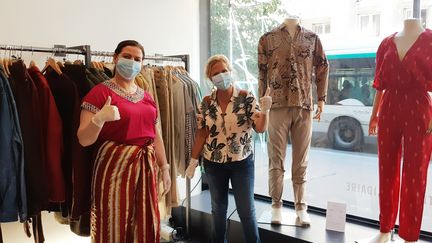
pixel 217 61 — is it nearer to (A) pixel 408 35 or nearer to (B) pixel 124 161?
(B) pixel 124 161

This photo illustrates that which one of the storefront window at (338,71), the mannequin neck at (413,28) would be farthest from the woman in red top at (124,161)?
the mannequin neck at (413,28)

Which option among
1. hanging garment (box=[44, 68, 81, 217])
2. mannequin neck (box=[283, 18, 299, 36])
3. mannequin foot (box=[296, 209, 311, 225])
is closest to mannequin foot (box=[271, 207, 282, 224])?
mannequin foot (box=[296, 209, 311, 225])

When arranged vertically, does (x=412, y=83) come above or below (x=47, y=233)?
above

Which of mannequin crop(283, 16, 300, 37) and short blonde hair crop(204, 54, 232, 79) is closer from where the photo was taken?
short blonde hair crop(204, 54, 232, 79)

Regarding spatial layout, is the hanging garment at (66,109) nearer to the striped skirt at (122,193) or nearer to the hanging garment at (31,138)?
the hanging garment at (31,138)

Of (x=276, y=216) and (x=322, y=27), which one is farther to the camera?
(x=322, y=27)

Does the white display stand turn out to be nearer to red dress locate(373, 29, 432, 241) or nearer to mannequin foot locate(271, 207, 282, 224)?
mannequin foot locate(271, 207, 282, 224)

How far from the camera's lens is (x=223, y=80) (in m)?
1.96

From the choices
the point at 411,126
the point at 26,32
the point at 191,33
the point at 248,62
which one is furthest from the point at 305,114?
the point at 26,32

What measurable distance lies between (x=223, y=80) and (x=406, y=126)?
3.19 feet

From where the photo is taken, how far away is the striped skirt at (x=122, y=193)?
169cm

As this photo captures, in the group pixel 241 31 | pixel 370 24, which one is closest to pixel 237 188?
pixel 370 24

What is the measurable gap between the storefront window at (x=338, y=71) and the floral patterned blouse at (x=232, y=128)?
561 mm

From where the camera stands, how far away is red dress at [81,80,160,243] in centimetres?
168
